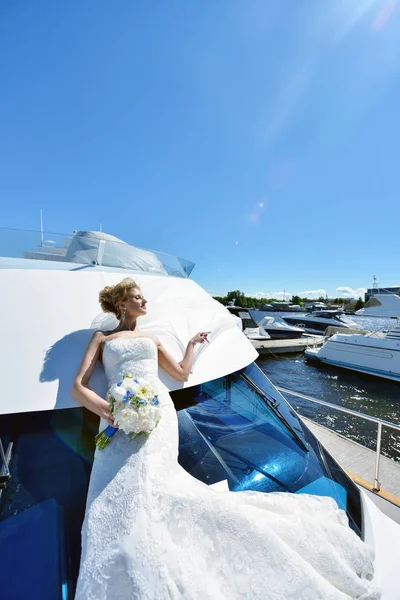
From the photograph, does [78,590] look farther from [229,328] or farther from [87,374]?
[229,328]

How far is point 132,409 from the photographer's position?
1.37m

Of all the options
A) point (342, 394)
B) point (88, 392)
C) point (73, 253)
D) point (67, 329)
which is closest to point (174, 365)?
point (88, 392)

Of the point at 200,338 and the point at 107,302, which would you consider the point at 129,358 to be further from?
the point at 200,338

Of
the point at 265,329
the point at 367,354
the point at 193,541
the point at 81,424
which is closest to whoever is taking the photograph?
the point at 193,541

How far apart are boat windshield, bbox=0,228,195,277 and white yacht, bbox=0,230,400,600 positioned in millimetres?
26

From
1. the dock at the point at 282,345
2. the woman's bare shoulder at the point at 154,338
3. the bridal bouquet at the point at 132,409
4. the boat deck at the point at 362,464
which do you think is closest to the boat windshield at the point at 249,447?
the woman's bare shoulder at the point at 154,338

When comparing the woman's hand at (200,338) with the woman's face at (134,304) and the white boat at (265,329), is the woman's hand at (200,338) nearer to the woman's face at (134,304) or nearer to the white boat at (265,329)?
the woman's face at (134,304)

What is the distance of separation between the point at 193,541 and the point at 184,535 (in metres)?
0.05

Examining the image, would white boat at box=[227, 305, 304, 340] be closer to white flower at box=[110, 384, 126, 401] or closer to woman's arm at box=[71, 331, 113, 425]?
woman's arm at box=[71, 331, 113, 425]

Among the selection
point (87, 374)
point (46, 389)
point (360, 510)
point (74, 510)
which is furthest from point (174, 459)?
point (360, 510)

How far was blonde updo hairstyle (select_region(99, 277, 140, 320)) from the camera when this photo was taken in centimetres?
186

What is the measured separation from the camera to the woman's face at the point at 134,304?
186cm

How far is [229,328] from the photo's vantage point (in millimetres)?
2518

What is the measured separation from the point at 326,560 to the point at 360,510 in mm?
811
